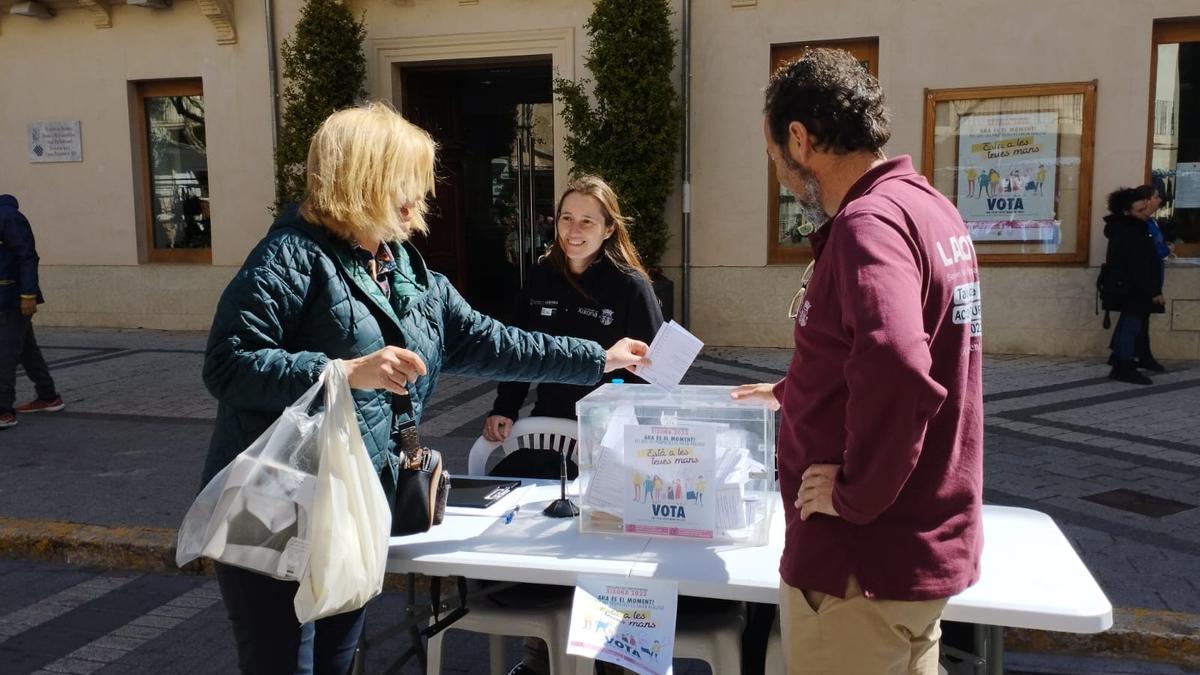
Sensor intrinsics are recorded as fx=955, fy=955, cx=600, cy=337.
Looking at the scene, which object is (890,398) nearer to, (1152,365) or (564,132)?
(1152,365)

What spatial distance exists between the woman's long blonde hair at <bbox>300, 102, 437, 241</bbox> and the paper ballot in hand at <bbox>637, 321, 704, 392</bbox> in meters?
0.86

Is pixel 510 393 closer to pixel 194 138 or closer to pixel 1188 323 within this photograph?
pixel 1188 323

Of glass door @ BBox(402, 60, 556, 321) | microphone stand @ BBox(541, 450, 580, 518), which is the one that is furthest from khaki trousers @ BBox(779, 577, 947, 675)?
glass door @ BBox(402, 60, 556, 321)

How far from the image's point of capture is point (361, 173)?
221 cm

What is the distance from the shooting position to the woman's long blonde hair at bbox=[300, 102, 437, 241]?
7.25 feet

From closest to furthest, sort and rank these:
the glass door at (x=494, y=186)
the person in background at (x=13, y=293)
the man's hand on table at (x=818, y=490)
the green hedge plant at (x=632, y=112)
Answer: the man's hand on table at (x=818, y=490) < the person in background at (x=13, y=293) < the green hedge plant at (x=632, y=112) < the glass door at (x=494, y=186)

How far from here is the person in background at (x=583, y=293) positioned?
12.1ft

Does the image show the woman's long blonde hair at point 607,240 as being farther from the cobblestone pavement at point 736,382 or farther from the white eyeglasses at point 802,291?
the cobblestone pavement at point 736,382

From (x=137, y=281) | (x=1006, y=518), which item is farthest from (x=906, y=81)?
(x=137, y=281)

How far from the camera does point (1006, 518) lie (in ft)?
8.61

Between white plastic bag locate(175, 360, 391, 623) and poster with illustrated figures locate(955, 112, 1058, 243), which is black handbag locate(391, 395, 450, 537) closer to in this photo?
white plastic bag locate(175, 360, 391, 623)

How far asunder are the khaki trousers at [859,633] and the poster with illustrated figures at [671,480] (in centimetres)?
52

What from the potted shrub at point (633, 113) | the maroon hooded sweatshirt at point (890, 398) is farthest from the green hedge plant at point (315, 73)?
the maroon hooded sweatshirt at point (890, 398)

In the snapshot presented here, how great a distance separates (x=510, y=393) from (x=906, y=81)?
663 cm
